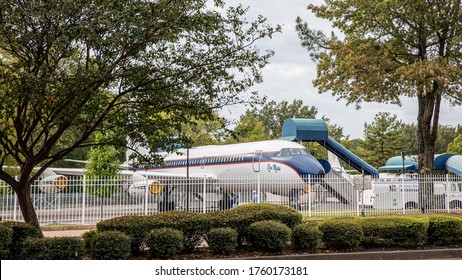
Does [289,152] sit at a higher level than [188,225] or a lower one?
higher

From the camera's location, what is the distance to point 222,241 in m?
10.4

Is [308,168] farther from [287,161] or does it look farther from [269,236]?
[269,236]

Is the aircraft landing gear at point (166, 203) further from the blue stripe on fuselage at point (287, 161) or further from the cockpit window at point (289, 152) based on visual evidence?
the cockpit window at point (289, 152)

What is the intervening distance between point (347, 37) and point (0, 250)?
921 inches

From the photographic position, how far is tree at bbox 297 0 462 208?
77.9 ft

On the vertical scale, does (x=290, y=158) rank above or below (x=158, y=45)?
below

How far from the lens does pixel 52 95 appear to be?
10055 mm

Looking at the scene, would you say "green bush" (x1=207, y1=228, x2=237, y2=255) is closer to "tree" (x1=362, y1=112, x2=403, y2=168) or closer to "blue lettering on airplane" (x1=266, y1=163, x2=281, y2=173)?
"blue lettering on airplane" (x1=266, y1=163, x2=281, y2=173)

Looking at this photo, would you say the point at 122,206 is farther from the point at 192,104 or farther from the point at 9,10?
the point at 9,10

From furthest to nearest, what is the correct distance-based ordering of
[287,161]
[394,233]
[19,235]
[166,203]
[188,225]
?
[287,161] → [166,203] → [394,233] → [188,225] → [19,235]

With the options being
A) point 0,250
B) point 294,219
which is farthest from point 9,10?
point 294,219

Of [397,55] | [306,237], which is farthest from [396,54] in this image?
[306,237]

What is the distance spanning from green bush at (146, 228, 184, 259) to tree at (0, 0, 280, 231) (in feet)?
7.17

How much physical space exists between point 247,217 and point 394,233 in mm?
3682
